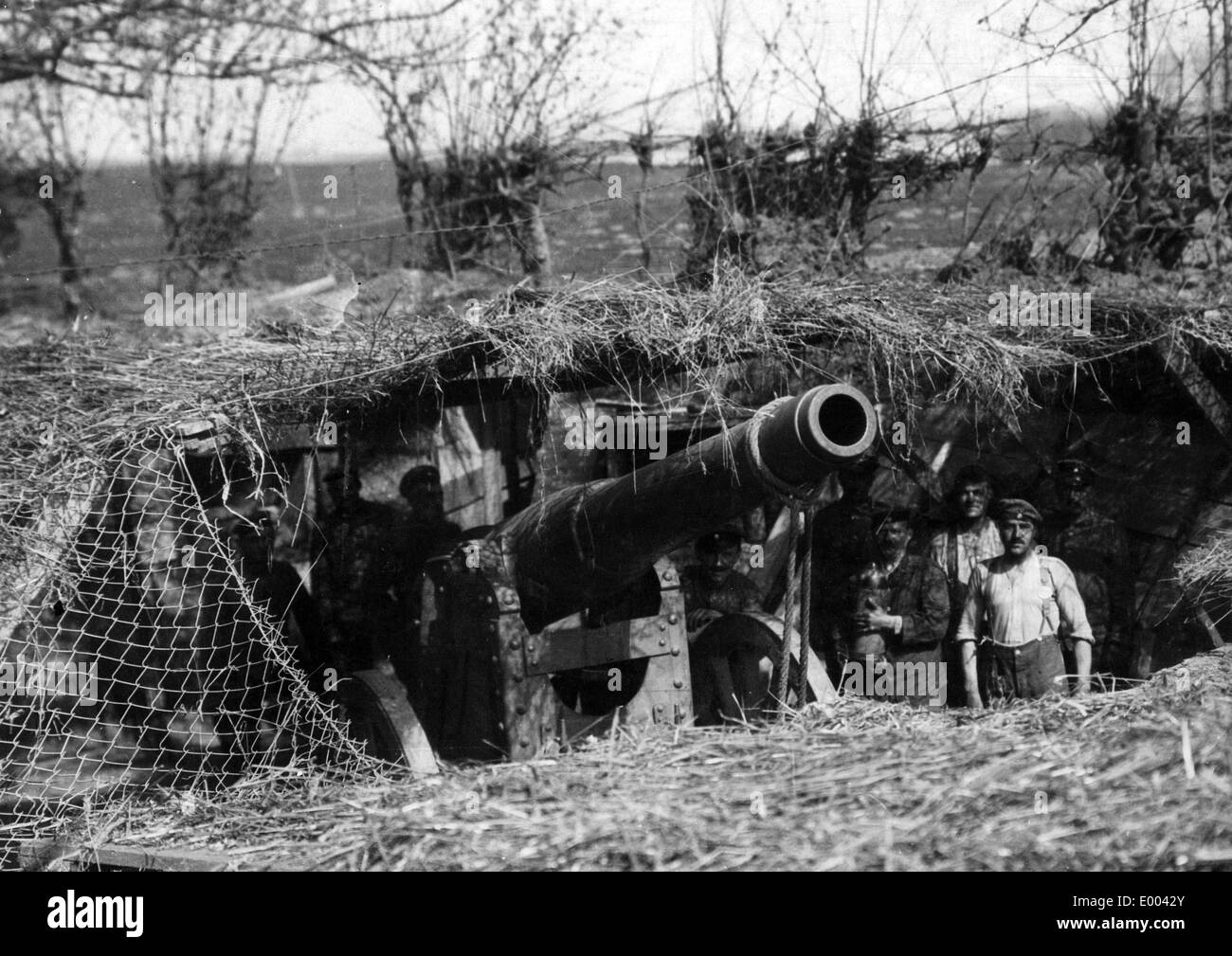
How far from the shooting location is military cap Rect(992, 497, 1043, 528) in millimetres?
6688

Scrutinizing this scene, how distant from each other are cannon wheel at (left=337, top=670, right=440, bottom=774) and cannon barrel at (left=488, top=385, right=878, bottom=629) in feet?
2.56

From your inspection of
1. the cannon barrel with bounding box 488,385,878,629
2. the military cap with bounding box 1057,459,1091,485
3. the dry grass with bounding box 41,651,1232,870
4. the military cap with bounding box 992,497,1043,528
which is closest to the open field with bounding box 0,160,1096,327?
the military cap with bounding box 1057,459,1091,485

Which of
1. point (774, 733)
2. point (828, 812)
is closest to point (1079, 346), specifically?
point (774, 733)

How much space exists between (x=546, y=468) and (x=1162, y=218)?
507 cm

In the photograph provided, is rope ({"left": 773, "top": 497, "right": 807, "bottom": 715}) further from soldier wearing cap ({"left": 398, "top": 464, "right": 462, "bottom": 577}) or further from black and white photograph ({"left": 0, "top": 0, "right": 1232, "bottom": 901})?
soldier wearing cap ({"left": 398, "top": 464, "right": 462, "bottom": 577})

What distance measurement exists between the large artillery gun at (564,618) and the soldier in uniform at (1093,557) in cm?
208

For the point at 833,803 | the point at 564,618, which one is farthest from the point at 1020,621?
the point at 833,803

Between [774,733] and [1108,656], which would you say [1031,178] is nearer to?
[1108,656]

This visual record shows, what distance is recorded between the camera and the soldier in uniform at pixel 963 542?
7137mm

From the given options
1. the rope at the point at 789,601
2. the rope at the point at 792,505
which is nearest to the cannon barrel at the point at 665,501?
the rope at the point at 792,505

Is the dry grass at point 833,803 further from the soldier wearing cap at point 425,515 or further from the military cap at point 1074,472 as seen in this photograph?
the military cap at point 1074,472
